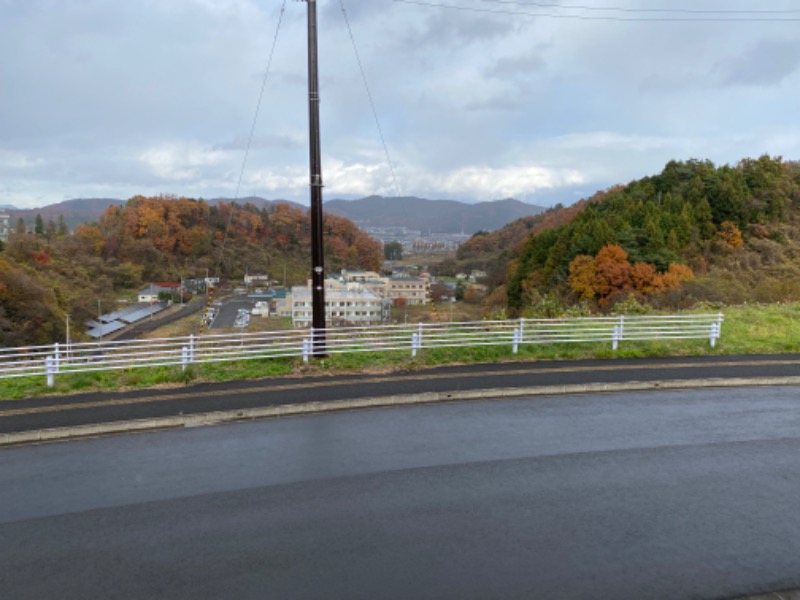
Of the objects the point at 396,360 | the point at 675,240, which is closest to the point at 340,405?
the point at 396,360

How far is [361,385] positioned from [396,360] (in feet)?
6.31

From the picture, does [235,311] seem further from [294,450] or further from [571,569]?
[571,569]

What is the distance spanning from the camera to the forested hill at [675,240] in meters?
41.8

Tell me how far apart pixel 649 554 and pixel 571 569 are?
2.28 ft

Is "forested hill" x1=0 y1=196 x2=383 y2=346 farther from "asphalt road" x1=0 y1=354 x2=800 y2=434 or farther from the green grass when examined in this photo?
"asphalt road" x1=0 y1=354 x2=800 y2=434

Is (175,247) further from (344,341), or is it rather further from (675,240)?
(344,341)

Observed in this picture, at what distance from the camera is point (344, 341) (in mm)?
11508

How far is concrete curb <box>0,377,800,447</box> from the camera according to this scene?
716 centimetres

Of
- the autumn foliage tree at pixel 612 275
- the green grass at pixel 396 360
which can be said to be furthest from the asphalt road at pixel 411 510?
the autumn foliage tree at pixel 612 275

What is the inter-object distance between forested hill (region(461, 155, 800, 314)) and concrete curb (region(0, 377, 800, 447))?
2535cm

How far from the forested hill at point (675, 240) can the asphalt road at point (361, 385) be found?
2410cm

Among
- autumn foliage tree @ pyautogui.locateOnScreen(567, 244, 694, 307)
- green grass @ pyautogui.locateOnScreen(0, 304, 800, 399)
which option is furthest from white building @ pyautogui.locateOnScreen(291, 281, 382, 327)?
green grass @ pyautogui.locateOnScreen(0, 304, 800, 399)

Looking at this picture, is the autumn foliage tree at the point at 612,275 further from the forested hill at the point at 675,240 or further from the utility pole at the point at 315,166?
the utility pole at the point at 315,166

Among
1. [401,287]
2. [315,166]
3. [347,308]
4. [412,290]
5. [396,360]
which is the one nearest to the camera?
[315,166]
